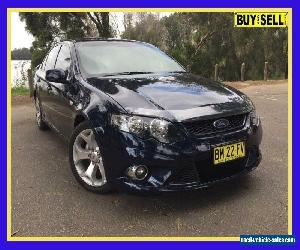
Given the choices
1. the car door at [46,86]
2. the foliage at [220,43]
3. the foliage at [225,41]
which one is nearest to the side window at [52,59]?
the car door at [46,86]

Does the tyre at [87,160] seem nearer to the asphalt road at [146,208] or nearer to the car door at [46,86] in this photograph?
the asphalt road at [146,208]

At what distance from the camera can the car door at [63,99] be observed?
14.0ft

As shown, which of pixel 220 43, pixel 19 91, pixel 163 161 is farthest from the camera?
pixel 220 43

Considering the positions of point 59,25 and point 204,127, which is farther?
point 59,25

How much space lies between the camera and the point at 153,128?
10.6ft

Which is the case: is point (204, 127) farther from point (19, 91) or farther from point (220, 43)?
point (220, 43)

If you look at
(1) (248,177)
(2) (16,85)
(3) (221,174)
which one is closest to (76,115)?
(3) (221,174)

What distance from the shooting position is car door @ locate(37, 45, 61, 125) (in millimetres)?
5329

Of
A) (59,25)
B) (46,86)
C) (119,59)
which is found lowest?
(46,86)

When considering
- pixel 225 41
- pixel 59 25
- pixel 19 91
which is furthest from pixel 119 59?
pixel 225 41

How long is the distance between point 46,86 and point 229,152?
9.86ft

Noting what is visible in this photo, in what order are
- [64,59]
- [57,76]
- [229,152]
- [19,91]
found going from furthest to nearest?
[19,91], [64,59], [57,76], [229,152]

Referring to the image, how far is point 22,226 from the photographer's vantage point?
10.9 ft

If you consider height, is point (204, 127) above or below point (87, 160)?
above
